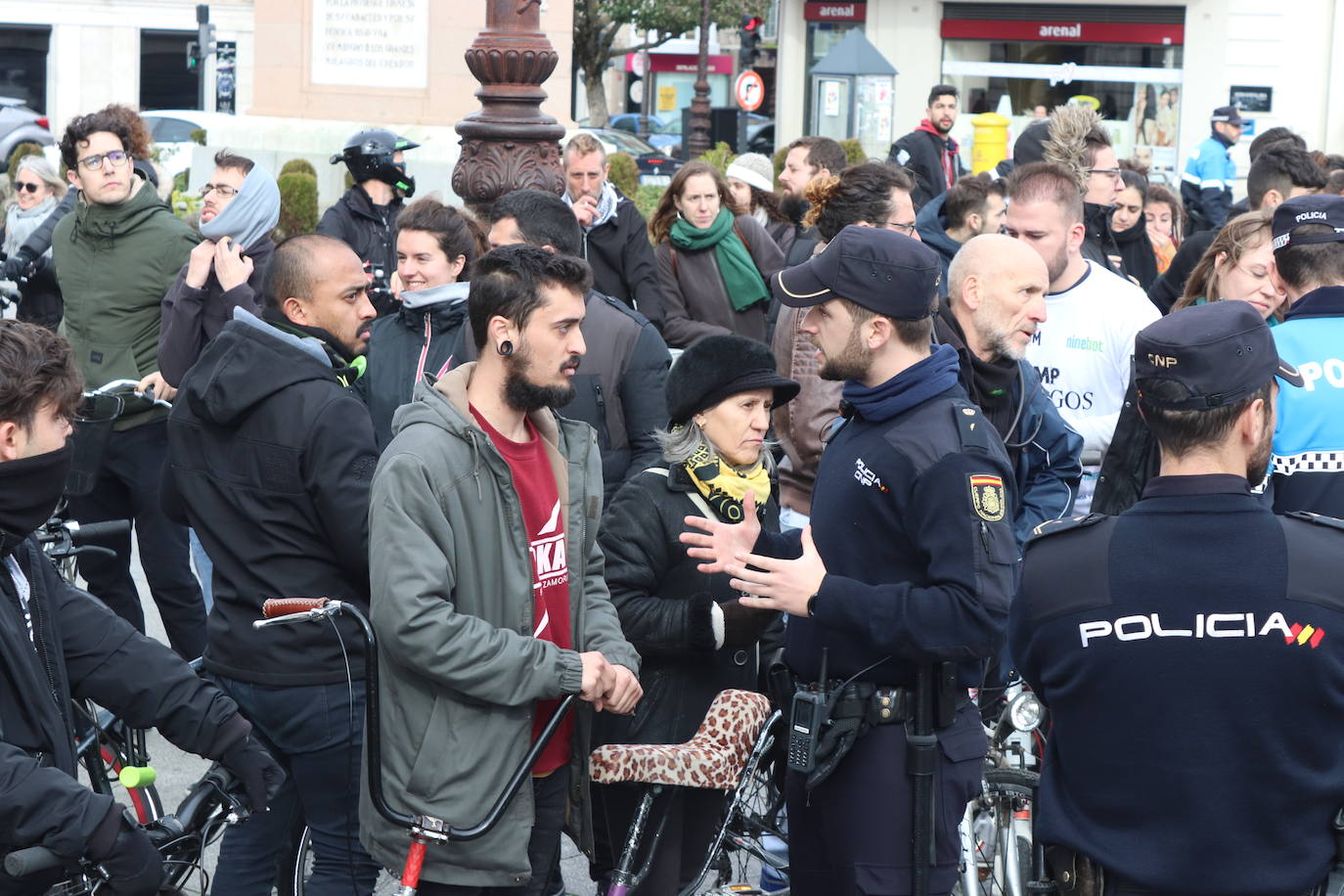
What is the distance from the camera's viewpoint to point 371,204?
831 cm

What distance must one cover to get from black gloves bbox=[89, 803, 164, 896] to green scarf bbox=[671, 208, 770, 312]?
17.6 feet

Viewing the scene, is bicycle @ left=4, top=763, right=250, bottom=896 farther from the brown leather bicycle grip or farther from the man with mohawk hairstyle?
the man with mohawk hairstyle

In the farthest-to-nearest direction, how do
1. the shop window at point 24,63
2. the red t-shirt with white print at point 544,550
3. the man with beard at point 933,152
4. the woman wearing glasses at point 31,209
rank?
the shop window at point 24,63
the man with beard at point 933,152
the woman wearing glasses at point 31,209
the red t-shirt with white print at point 544,550

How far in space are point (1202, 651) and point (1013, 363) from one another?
221cm

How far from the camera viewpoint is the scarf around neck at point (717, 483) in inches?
168

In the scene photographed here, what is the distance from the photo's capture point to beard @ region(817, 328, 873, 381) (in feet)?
12.0

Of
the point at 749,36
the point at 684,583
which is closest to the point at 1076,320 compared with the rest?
the point at 684,583

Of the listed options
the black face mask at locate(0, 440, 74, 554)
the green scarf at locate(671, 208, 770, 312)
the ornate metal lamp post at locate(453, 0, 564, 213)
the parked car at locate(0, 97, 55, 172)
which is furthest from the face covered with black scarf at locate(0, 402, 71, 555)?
the parked car at locate(0, 97, 55, 172)

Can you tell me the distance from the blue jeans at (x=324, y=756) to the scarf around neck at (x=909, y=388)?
1.53m

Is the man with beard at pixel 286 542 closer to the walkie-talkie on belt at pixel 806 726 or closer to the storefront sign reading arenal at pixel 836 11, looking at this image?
the walkie-talkie on belt at pixel 806 726

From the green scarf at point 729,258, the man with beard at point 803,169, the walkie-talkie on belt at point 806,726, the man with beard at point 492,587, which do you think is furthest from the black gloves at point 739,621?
the man with beard at point 803,169

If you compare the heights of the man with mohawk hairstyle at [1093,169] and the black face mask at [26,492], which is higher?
the man with mohawk hairstyle at [1093,169]

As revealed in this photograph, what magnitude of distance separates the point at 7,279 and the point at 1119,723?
22.7 ft

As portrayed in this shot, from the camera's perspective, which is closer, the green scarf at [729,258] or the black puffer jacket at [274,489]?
the black puffer jacket at [274,489]
